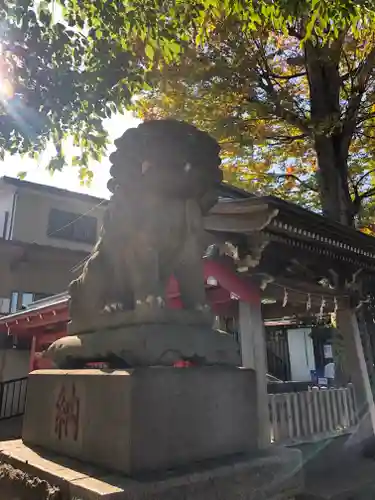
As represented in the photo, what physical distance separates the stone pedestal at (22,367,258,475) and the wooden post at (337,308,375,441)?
6.69m

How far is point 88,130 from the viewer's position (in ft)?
15.0

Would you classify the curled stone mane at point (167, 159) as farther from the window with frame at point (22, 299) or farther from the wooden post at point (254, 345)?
the window with frame at point (22, 299)

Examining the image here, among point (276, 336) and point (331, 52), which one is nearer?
point (331, 52)

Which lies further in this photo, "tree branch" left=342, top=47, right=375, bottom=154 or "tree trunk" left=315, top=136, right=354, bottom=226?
"tree trunk" left=315, top=136, right=354, bottom=226

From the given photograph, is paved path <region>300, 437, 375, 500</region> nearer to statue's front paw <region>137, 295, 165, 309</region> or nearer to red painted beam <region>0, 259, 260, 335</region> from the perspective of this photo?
red painted beam <region>0, 259, 260, 335</region>

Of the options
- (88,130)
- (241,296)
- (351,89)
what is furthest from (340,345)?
(88,130)

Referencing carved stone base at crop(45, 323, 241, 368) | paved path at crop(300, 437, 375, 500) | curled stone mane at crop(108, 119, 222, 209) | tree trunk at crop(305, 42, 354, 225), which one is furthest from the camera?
tree trunk at crop(305, 42, 354, 225)

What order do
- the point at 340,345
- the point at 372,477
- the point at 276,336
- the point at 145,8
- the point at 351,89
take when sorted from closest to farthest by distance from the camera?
the point at 145,8
the point at 372,477
the point at 340,345
the point at 351,89
the point at 276,336

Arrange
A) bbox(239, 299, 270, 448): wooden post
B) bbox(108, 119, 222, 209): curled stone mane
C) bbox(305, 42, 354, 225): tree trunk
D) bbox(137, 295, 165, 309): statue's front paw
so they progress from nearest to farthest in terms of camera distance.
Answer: bbox(137, 295, 165, 309): statue's front paw < bbox(108, 119, 222, 209): curled stone mane < bbox(239, 299, 270, 448): wooden post < bbox(305, 42, 354, 225): tree trunk

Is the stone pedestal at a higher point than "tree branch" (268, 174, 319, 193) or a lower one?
lower

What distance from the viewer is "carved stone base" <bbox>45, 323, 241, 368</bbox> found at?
7.13 ft

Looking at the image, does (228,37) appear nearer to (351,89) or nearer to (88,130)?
(351,89)

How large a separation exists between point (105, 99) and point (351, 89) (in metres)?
7.96

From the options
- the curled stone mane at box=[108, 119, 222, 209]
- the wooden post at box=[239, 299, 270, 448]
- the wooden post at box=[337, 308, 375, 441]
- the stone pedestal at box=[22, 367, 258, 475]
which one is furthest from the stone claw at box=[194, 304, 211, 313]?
the wooden post at box=[337, 308, 375, 441]
